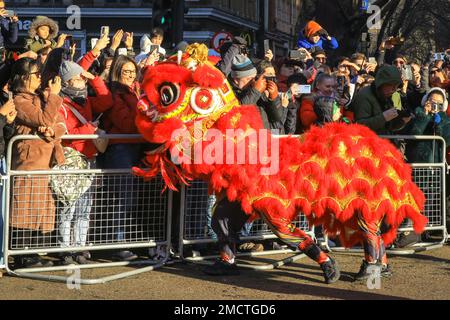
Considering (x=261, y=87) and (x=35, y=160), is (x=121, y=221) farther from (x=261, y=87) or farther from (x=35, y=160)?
(x=261, y=87)

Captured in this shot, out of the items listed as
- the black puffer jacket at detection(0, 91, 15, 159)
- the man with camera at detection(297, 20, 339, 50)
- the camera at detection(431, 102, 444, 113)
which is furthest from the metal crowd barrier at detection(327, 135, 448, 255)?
the man with camera at detection(297, 20, 339, 50)

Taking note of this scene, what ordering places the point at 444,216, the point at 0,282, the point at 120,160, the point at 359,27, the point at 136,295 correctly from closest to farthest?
the point at 136,295 < the point at 0,282 < the point at 120,160 < the point at 444,216 < the point at 359,27

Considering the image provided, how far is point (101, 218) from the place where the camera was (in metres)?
8.41

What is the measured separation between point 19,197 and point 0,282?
2.49 feet

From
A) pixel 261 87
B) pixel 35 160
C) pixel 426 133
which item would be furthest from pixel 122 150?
pixel 426 133

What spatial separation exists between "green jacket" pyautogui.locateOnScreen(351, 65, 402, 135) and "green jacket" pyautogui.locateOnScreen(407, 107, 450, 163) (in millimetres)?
727

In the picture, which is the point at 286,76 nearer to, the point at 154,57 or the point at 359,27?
the point at 154,57

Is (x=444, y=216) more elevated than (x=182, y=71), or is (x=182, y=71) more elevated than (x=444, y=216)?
(x=182, y=71)

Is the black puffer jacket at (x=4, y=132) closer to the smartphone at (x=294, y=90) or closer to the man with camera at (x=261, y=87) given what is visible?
the man with camera at (x=261, y=87)

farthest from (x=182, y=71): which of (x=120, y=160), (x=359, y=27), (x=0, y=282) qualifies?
(x=359, y=27)

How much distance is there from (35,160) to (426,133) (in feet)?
14.8

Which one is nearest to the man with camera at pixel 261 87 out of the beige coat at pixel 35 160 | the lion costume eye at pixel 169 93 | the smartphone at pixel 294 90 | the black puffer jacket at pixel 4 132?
the smartphone at pixel 294 90

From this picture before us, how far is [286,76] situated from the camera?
35.1 feet

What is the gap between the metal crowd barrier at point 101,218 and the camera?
26.1ft
